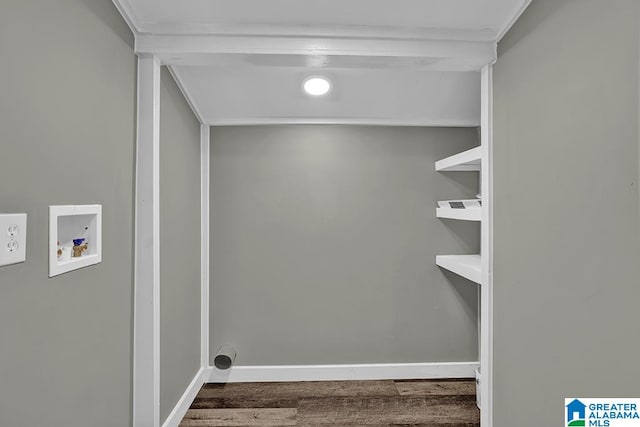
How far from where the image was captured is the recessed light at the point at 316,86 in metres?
1.97

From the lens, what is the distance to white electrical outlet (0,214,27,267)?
78 centimetres

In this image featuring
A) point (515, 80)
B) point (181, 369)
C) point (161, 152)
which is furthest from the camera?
point (181, 369)

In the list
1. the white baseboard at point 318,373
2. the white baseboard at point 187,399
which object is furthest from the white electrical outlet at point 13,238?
the white baseboard at point 318,373

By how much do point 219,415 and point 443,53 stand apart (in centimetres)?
205

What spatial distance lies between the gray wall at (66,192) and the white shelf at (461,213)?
1.49 metres

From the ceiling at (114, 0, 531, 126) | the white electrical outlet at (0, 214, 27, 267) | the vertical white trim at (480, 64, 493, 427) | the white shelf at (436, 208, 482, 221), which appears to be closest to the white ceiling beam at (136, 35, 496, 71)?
the ceiling at (114, 0, 531, 126)

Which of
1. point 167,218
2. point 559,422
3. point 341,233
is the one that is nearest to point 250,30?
point 167,218

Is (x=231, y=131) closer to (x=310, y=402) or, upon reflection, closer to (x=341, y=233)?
(x=341, y=233)

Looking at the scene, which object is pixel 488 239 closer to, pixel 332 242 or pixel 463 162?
pixel 463 162

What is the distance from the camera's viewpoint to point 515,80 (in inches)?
52.8

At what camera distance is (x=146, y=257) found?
1435mm

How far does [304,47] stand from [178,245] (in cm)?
115

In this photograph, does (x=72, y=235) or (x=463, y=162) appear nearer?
(x=72, y=235)

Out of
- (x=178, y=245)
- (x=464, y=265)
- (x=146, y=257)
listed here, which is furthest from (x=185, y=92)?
(x=464, y=265)
